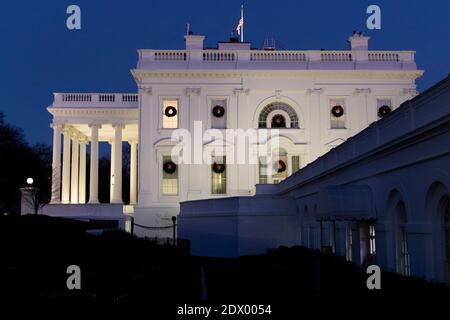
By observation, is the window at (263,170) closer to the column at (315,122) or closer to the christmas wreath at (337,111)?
the column at (315,122)

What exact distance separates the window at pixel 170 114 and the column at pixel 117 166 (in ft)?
21.8

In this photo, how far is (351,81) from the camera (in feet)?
163

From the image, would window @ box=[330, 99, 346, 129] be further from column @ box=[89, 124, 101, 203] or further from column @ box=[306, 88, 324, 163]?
column @ box=[89, 124, 101, 203]

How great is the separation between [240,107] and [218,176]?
6038mm

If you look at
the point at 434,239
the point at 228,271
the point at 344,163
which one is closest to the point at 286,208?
the point at 228,271

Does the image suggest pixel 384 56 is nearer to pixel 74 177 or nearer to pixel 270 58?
pixel 270 58

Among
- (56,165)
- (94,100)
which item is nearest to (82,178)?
(56,165)

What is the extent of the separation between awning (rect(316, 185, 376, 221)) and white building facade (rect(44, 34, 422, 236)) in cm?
2781

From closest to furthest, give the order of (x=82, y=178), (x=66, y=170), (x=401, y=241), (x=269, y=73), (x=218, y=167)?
(x=401, y=241) < (x=218, y=167) < (x=269, y=73) < (x=66, y=170) < (x=82, y=178)

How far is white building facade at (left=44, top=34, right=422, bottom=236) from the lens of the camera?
1905 inches

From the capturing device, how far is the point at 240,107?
49.1 m

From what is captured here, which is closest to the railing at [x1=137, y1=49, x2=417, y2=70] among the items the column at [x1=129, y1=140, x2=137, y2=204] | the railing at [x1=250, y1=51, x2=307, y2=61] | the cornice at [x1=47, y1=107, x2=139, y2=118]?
the railing at [x1=250, y1=51, x2=307, y2=61]

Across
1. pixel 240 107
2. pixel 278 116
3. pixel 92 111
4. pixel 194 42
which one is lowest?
pixel 278 116
